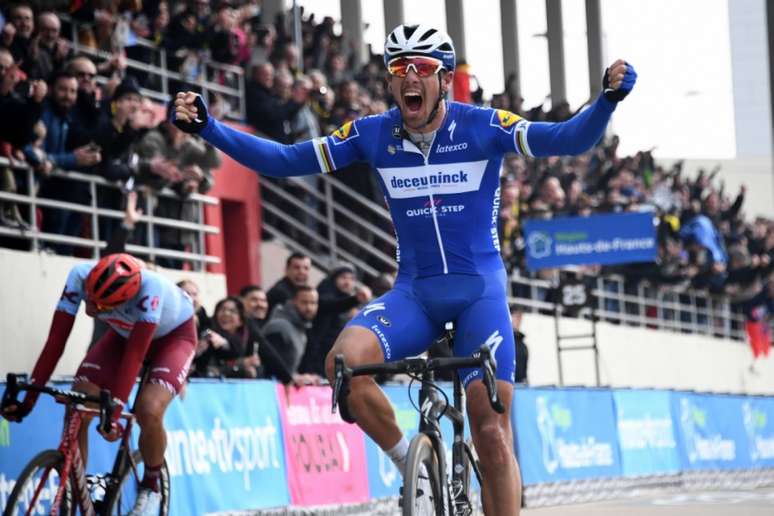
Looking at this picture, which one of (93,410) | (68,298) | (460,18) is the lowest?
(93,410)

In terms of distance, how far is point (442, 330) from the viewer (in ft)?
25.0

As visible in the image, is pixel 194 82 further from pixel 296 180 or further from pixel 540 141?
pixel 540 141

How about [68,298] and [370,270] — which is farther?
[370,270]

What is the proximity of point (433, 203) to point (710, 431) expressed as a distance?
1324 cm

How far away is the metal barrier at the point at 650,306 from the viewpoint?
22.7 metres

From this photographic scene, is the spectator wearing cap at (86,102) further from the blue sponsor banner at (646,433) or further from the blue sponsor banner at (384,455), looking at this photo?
the blue sponsor banner at (646,433)

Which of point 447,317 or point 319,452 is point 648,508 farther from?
point 447,317

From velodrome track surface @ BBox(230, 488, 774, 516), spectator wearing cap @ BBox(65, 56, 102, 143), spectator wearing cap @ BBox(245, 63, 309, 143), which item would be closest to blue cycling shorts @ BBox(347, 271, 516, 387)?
velodrome track surface @ BBox(230, 488, 774, 516)

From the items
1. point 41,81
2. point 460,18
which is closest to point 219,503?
point 41,81

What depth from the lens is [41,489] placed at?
27.2 feet

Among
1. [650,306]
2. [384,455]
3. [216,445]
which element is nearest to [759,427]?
[650,306]

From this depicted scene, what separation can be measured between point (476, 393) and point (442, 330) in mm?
461

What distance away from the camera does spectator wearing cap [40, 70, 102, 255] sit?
42.4ft

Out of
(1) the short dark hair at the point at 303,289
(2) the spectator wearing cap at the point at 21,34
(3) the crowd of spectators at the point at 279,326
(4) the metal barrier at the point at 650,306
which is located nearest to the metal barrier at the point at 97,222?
(2) the spectator wearing cap at the point at 21,34
